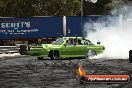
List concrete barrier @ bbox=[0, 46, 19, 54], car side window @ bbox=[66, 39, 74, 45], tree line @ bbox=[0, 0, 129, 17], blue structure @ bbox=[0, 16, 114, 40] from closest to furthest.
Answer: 1. car side window @ bbox=[66, 39, 74, 45]
2. concrete barrier @ bbox=[0, 46, 19, 54]
3. blue structure @ bbox=[0, 16, 114, 40]
4. tree line @ bbox=[0, 0, 129, 17]

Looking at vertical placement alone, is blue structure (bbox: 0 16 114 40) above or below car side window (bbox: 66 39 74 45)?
above

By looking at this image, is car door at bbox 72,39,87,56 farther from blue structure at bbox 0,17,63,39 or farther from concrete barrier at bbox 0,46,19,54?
blue structure at bbox 0,17,63,39

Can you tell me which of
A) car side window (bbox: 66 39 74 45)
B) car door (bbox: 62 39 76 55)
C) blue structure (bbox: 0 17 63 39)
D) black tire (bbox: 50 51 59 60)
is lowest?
black tire (bbox: 50 51 59 60)

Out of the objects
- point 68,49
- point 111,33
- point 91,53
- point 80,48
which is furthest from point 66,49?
point 111,33

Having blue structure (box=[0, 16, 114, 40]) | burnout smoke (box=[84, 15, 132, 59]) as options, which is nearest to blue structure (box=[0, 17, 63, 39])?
blue structure (box=[0, 16, 114, 40])

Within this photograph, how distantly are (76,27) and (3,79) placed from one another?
2290cm

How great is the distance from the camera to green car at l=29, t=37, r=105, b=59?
22.1 m

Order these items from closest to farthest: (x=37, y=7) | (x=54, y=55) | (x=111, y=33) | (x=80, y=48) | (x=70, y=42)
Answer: (x=54, y=55) → (x=80, y=48) → (x=70, y=42) → (x=111, y=33) → (x=37, y=7)

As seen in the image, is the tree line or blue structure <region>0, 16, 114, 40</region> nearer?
blue structure <region>0, 16, 114, 40</region>

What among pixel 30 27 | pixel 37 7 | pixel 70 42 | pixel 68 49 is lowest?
pixel 68 49

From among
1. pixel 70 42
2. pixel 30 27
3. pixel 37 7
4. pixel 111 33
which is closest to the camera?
pixel 70 42

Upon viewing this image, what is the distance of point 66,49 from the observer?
2262 centimetres

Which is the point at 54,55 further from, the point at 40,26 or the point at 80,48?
the point at 40,26

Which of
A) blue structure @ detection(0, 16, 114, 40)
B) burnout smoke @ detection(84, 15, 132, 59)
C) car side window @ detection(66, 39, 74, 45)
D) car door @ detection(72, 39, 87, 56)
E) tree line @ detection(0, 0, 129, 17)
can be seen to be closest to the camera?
car door @ detection(72, 39, 87, 56)
